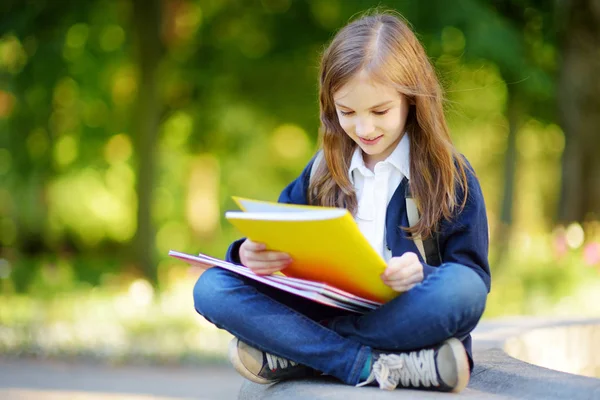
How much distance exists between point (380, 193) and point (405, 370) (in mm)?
552

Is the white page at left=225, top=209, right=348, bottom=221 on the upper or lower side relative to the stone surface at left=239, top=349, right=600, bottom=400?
upper

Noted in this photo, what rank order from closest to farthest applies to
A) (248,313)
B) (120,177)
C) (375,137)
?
(248,313)
(375,137)
(120,177)

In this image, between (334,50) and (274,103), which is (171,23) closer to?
(274,103)

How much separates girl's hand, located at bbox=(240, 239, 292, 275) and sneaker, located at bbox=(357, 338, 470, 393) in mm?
353

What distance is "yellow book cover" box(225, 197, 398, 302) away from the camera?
6.18 ft

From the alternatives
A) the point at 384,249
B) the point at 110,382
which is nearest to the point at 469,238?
the point at 384,249

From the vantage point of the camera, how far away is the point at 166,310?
6688 millimetres

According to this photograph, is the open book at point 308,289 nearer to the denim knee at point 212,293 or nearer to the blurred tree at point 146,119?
the denim knee at point 212,293

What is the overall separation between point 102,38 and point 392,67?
8.59 metres

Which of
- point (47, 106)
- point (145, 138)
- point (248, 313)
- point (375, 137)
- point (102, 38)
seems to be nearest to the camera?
point (248, 313)

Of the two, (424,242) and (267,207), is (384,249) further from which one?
(267,207)

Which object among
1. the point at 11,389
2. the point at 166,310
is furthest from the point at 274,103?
the point at 11,389

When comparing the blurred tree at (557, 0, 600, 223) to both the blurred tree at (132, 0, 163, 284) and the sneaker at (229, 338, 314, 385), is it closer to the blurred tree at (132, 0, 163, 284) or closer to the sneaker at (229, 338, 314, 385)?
the blurred tree at (132, 0, 163, 284)

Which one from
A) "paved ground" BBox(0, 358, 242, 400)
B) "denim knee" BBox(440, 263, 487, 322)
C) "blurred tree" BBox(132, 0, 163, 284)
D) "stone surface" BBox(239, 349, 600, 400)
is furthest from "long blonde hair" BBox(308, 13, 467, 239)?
"blurred tree" BBox(132, 0, 163, 284)
